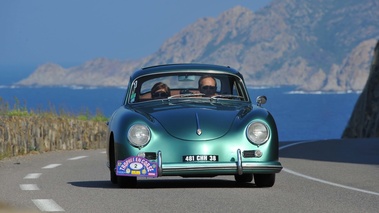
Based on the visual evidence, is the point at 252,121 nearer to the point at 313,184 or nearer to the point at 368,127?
the point at 313,184

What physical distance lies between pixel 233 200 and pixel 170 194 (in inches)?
39.3

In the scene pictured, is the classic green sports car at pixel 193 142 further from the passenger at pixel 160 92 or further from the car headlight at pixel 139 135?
the passenger at pixel 160 92

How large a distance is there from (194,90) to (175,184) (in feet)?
4.65

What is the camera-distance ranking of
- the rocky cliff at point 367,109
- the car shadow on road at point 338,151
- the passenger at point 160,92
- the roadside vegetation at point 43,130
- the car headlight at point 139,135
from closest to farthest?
the car headlight at point 139,135
the passenger at point 160,92
the car shadow on road at point 338,151
the roadside vegetation at point 43,130
the rocky cliff at point 367,109

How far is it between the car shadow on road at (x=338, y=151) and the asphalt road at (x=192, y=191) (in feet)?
3.47

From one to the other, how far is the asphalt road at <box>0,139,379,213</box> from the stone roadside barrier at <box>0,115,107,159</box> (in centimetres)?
402

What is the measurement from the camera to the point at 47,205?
1190cm

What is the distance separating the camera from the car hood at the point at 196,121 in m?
13.4

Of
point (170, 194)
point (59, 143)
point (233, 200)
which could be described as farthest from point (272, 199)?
point (59, 143)

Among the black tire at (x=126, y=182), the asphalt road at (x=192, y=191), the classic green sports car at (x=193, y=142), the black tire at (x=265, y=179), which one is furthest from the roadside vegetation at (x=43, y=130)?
the black tire at (x=265, y=179)

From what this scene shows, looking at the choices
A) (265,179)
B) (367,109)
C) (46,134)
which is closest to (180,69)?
(265,179)

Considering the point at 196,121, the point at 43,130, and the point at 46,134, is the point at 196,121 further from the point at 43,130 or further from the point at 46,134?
the point at 46,134

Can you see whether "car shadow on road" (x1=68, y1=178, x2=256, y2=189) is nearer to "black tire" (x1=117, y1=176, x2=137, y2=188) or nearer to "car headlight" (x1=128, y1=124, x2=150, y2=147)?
"black tire" (x1=117, y1=176, x2=137, y2=188)

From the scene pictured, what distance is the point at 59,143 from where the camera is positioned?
1110 inches
